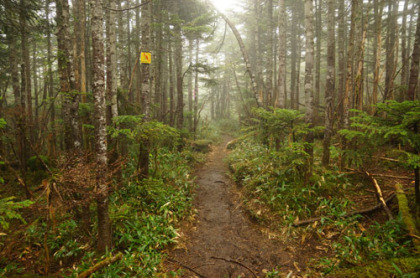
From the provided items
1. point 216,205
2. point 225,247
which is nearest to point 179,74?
point 216,205

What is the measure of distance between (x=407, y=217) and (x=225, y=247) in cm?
405

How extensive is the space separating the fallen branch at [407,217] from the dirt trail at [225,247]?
238cm

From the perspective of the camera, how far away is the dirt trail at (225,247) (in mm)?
4645

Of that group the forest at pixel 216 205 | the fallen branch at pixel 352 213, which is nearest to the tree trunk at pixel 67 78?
the forest at pixel 216 205

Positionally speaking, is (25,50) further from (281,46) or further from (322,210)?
(322,210)

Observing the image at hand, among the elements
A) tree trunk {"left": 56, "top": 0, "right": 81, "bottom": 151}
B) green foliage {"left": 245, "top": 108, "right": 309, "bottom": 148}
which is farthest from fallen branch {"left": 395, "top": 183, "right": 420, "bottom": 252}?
tree trunk {"left": 56, "top": 0, "right": 81, "bottom": 151}

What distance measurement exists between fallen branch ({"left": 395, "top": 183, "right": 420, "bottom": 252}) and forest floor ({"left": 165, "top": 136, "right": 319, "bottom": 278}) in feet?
6.25

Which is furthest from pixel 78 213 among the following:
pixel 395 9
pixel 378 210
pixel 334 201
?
pixel 395 9

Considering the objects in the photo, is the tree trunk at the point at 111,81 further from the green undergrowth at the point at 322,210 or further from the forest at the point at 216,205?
the green undergrowth at the point at 322,210

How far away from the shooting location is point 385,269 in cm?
349

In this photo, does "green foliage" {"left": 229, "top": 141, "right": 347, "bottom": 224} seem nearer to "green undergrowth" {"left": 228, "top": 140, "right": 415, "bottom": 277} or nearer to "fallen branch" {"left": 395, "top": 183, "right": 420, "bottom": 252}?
"green undergrowth" {"left": 228, "top": 140, "right": 415, "bottom": 277}

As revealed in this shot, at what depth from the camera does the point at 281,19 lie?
1020cm

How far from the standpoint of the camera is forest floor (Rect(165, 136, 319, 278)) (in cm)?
462

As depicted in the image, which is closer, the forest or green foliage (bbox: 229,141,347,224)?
the forest
